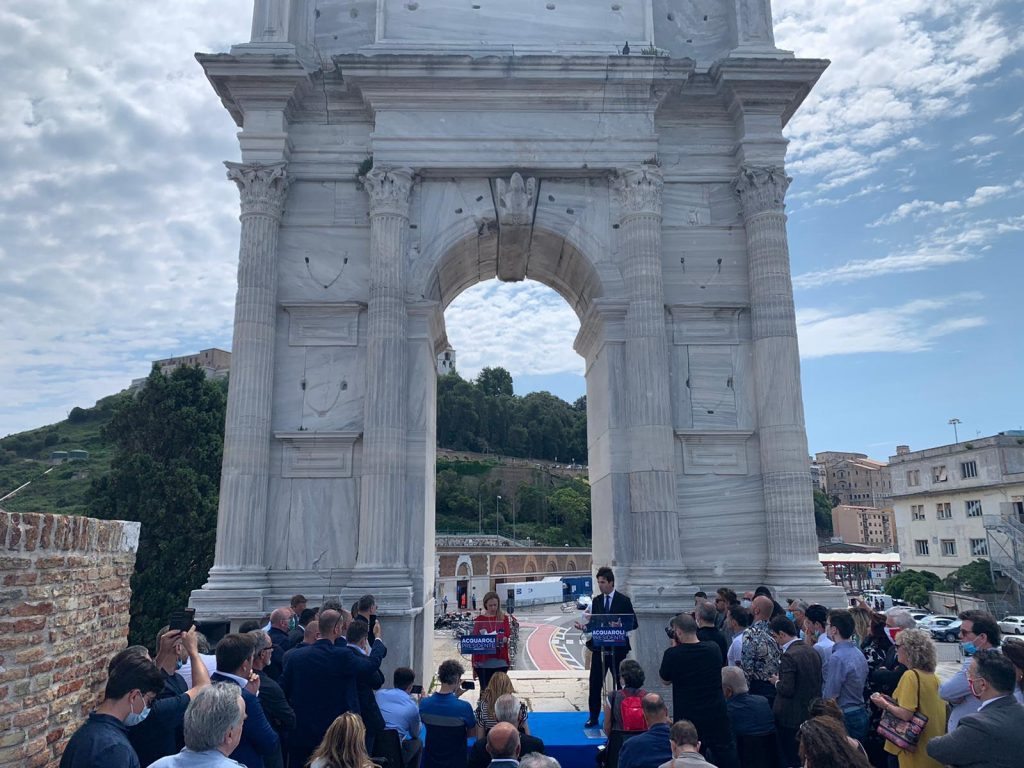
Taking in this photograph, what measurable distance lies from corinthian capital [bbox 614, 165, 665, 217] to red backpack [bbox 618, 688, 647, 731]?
9.97m

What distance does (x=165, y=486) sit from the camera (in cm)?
3086

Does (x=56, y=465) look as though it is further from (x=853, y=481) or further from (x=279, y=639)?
(x=853, y=481)

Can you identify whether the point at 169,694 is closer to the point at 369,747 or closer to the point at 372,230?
the point at 369,747

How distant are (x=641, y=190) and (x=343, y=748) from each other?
1232 cm

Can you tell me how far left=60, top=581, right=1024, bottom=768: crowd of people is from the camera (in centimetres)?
441

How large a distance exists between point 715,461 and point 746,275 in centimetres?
381

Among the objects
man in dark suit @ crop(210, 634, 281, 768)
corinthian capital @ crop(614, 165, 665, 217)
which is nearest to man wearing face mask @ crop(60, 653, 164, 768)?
man in dark suit @ crop(210, 634, 281, 768)

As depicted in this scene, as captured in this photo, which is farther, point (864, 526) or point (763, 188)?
point (864, 526)

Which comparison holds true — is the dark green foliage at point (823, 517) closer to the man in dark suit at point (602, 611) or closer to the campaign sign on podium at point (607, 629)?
the man in dark suit at point (602, 611)

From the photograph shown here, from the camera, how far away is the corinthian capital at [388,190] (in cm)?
1459

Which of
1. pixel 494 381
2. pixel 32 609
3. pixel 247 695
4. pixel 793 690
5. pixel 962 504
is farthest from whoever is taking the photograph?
pixel 494 381

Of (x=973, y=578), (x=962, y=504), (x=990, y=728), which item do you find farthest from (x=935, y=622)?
(x=990, y=728)

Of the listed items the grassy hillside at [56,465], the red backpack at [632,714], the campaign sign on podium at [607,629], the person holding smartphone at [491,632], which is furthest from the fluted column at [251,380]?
the grassy hillside at [56,465]

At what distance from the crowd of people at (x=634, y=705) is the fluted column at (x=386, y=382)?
164 inches
